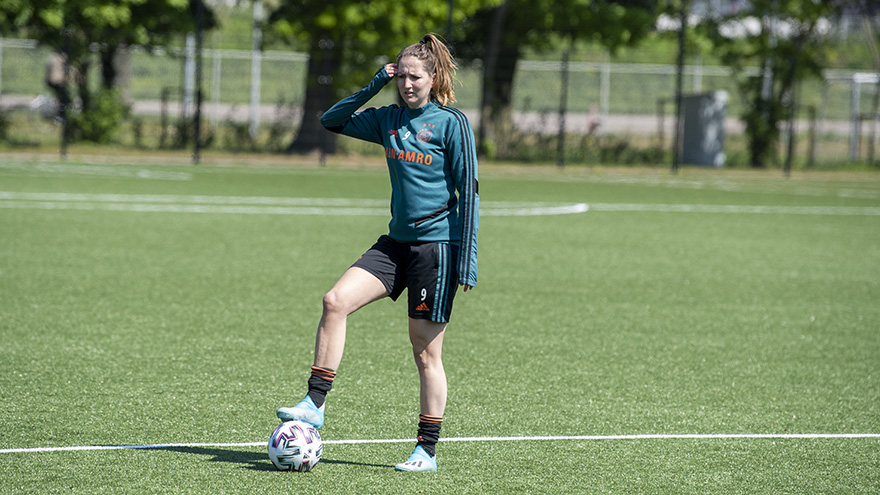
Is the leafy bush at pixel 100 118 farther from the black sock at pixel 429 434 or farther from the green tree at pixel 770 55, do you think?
the black sock at pixel 429 434

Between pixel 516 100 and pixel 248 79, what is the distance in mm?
11889

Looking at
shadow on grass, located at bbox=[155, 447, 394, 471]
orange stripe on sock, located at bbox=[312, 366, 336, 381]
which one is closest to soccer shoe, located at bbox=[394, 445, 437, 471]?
shadow on grass, located at bbox=[155, 447, 394, 471]

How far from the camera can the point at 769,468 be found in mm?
4777

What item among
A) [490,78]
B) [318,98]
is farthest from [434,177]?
[490,78]

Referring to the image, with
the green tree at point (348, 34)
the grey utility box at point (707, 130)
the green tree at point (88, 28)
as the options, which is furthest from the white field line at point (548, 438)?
the grey utility box at point (707, 130)

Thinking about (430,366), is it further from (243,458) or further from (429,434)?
(243,458)

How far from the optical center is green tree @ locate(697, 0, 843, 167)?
30.3m

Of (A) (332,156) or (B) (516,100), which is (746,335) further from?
(B) (516,100)

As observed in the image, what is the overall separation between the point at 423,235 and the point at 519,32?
28.4 meters

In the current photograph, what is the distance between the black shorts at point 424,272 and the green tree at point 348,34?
22274mm

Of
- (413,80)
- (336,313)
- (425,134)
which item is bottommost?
(336,313)

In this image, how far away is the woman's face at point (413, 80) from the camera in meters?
4.47

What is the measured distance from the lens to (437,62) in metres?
4.55

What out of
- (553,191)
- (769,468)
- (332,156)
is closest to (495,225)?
(553,191)
